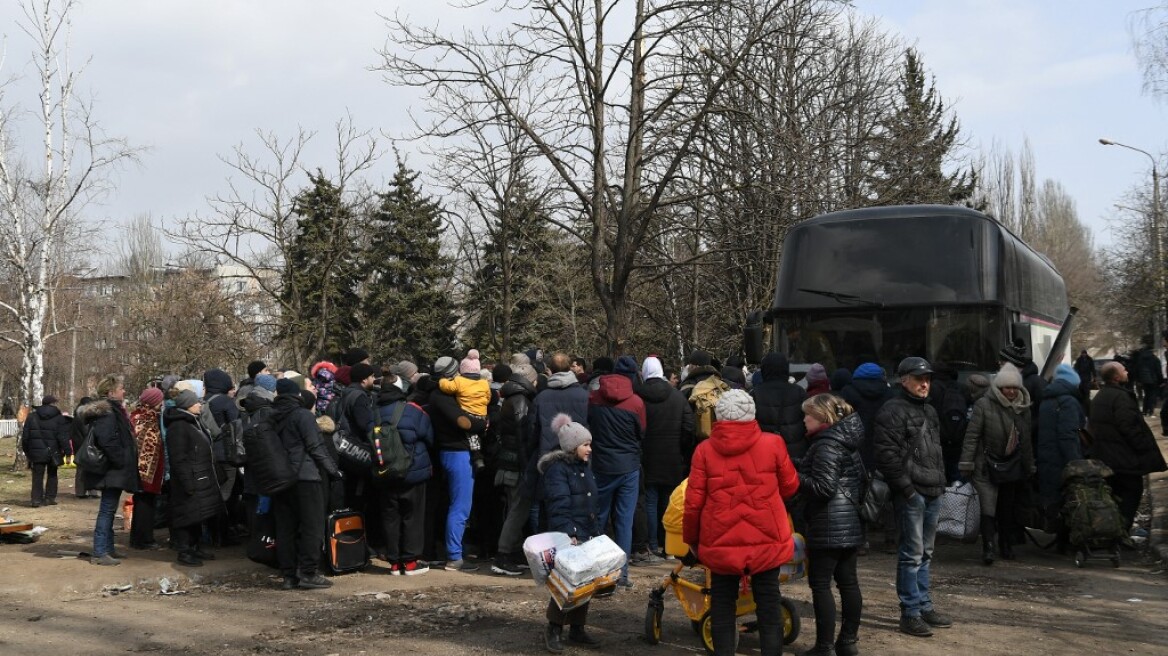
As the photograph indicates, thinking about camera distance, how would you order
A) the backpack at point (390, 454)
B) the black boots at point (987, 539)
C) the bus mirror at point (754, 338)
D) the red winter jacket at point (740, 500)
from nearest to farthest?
the red winter jacket at point (740, 500), the backpack at point (390, 454), the black boots at point (987, 539), the bus mirror at point (754, 338)

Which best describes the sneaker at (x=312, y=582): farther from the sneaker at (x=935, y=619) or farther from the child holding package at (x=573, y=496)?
the sneaker at (x=935, y=619)

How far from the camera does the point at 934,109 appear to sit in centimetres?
4178

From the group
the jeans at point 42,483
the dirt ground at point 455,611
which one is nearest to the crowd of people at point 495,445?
the dirt ground at point 455,611

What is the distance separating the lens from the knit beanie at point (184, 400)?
10487mm

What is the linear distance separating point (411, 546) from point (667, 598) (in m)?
2.62

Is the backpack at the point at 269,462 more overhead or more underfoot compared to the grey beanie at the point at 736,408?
more underfoot

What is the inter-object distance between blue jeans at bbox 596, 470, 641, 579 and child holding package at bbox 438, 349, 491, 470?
1.57 meters

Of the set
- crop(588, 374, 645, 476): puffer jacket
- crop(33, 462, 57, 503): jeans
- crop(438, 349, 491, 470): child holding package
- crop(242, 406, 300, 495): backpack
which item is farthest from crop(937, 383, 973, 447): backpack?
crop(33, 462, 57, 503): jeans

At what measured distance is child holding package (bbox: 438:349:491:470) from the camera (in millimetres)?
10258

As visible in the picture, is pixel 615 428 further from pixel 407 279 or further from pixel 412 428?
pixel 407 279

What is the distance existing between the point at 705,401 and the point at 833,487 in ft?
14.6

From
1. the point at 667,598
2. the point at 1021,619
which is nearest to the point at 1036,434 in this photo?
the point at 1021,619

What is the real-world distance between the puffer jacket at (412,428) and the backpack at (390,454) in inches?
1.8

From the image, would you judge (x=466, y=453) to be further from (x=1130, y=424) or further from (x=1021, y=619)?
(x=1130, y=424)
